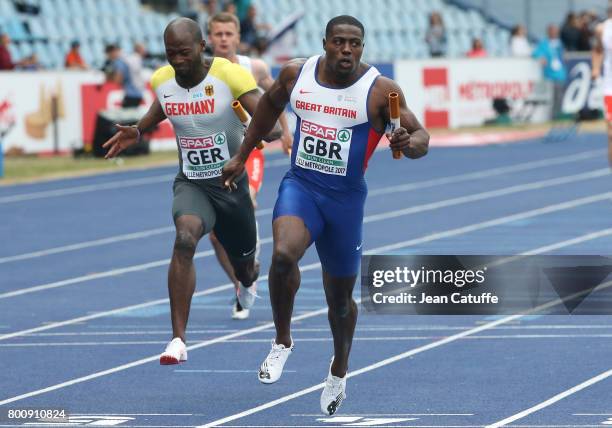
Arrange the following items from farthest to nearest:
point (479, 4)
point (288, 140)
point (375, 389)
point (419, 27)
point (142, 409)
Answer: point (479, 4), point (419, 27), point (288, 140), point (375, 389), point (142, 409)

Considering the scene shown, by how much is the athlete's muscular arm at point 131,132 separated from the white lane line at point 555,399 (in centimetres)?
281

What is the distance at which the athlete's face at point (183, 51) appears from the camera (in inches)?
357

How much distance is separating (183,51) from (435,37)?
2671cm

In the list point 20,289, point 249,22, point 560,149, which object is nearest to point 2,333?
point 20,289

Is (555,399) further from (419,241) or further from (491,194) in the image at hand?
(491,194)

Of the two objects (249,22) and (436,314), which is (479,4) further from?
(436,314)

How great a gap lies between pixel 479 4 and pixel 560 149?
15.0 meters

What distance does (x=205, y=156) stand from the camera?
9.67 metres

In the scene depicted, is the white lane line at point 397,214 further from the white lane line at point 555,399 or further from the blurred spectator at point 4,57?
the blurred spectator at point 4,57

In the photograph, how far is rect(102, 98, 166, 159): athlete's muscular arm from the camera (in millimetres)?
9375

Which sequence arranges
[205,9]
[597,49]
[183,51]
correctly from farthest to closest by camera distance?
1. [205,9]
2. [597,49]
3. [183,51]

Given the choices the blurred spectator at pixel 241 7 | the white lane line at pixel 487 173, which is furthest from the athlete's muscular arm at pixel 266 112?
the blurred spectator at pixel 241 7

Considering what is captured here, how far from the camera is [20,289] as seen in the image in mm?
13211

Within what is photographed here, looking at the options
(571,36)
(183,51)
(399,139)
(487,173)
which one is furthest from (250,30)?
(399,139)
